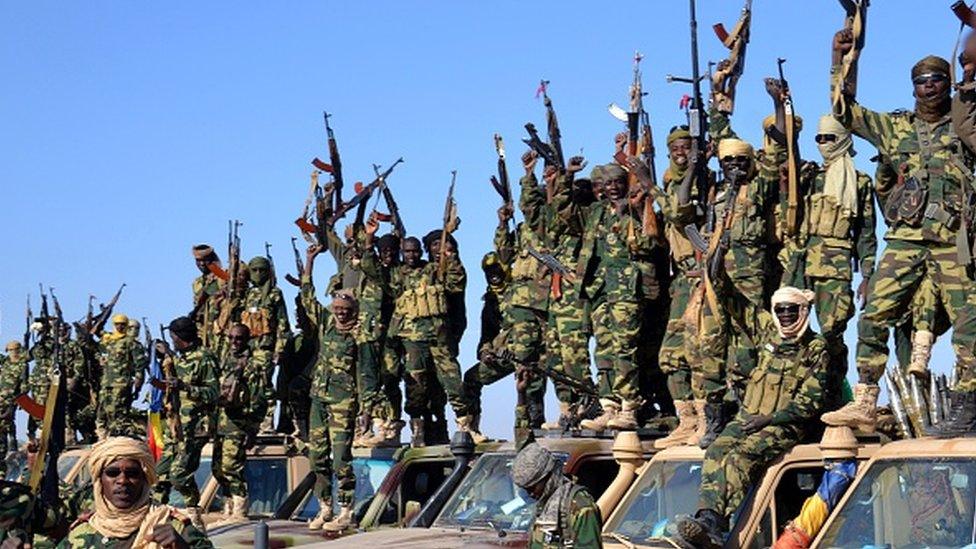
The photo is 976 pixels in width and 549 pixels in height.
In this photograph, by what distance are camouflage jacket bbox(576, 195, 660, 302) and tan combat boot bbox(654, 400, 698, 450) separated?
165 centimetres

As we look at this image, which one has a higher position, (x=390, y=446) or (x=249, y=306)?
(x=249, y=306)

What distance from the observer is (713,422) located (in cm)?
965

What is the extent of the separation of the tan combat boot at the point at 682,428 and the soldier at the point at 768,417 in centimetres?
115

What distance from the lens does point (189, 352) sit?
1538cm

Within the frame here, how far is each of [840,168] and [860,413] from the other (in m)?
2.78

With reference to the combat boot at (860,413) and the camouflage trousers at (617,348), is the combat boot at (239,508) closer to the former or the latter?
the camouflage trousers at (617,348)

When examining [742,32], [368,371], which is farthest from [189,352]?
[742,32]

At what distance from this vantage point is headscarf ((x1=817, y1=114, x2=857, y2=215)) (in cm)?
1120

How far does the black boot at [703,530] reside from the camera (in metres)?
8.27

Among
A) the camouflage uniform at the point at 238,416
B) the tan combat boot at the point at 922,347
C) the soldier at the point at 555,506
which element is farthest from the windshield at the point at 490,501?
the camouflage uniform at the point at 238,416

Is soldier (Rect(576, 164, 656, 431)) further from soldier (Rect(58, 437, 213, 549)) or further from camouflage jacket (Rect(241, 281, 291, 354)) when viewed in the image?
soldier (Rect(58, 437, 213, 549))

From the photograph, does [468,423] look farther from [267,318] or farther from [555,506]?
[555,506]

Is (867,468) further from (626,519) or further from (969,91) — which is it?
(969,91)

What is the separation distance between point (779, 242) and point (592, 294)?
2.44 meters
